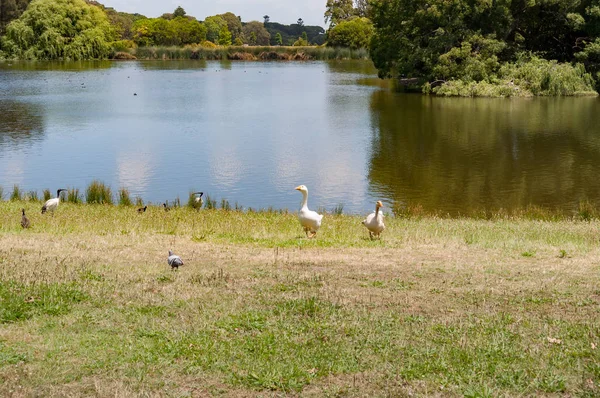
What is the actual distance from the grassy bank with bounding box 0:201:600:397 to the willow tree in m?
99.0

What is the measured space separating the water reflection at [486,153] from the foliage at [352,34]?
290 feet

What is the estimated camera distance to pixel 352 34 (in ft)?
472

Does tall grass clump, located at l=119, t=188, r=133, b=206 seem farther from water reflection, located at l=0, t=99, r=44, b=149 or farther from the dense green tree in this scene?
the dense green tree

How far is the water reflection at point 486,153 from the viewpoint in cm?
2728

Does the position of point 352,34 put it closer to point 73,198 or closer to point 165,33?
point 165,33

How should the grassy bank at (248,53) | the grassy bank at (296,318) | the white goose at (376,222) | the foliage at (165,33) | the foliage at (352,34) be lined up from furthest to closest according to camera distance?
the foliage at (165,33)
the grassy bank at (248,53)
the foliage at (352,34)
the white goose at (376,222)
the grassy bank at (296,318)

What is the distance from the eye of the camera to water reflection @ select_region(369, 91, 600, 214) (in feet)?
89.5

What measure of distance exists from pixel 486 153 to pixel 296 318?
2956 cm

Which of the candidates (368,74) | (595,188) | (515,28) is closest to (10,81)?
(368,74)

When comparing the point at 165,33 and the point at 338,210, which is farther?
the point at 165,33

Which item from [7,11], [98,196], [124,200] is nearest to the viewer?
[124,200]

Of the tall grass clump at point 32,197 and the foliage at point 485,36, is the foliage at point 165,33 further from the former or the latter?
the tall grass clump at point 32,197


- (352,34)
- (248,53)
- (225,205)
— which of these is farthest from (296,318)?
(248,53)

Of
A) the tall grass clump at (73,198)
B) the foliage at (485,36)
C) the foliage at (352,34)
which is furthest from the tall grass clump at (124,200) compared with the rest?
the foliage at (352,34)
